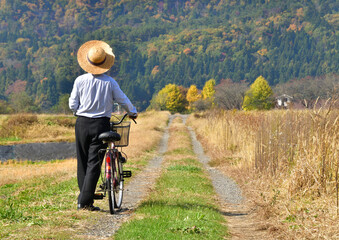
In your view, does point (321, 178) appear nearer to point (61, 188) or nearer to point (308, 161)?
point (308, 161)

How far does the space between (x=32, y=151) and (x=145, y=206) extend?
3202 centimetres

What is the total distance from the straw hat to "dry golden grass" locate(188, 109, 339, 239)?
11.0ft

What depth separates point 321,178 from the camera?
7.27 metres

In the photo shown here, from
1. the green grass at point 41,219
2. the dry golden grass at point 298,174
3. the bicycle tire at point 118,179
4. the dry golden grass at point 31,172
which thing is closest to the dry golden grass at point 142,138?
the dry golden grass at point 31,172

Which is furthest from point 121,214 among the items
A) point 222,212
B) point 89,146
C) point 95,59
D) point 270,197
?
point 270,197

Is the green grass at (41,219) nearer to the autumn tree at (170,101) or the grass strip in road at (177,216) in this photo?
the grass strip in road at (177,216)

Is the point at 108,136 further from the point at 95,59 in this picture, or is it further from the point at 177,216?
the point at 177,216

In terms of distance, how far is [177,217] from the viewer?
6551 mm

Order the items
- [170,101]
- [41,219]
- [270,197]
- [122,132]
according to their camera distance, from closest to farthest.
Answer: [41,219] → [122,132] → [270,197] → [170,101]

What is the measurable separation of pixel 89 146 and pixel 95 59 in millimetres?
1266

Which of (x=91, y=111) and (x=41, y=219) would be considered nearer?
(x=41, y=219)

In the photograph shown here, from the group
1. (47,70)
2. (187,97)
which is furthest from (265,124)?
(47,70)

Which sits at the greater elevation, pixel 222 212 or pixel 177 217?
pixel 177 217

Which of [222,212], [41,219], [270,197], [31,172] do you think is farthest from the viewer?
[31,172]
